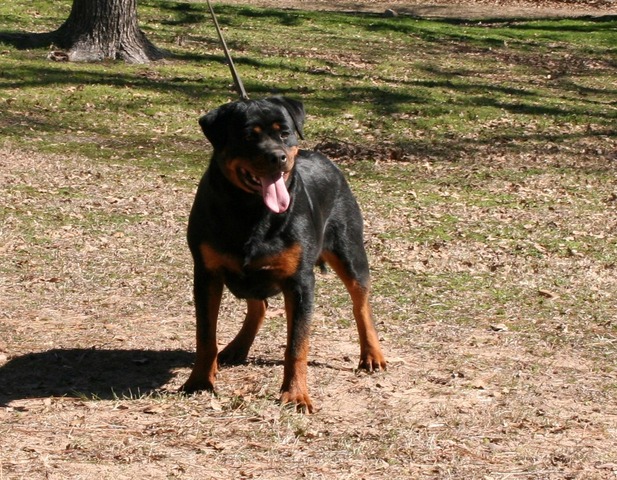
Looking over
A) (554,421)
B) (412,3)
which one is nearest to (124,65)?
(554,421)

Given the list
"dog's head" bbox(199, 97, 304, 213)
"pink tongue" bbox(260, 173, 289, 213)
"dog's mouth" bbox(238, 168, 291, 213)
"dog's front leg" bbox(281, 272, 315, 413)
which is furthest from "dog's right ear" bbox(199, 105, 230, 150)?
"dog's front leg" bbox(281, 272, 315, 413)

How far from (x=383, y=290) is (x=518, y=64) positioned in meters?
12.7

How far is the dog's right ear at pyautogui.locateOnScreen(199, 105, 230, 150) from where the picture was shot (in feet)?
19.1

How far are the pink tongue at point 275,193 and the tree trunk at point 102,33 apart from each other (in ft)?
36.0

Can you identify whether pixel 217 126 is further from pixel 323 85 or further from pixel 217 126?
pixel 323 85

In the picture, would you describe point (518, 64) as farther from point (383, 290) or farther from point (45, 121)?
point (383, 290)

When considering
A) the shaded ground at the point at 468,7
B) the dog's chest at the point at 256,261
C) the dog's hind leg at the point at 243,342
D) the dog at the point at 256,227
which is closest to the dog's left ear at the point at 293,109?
the dog at the point at 256,227

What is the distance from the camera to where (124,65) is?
16.6 m

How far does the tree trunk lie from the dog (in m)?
10.5

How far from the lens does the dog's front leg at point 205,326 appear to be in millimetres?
6047

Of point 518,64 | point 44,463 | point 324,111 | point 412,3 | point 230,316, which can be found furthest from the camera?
point 412,3

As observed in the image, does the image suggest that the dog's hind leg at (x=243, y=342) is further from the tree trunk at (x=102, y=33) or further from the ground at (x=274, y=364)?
the tree trunk at (x=102, y=33)

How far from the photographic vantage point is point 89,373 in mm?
6781

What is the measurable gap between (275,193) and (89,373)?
1.86m
